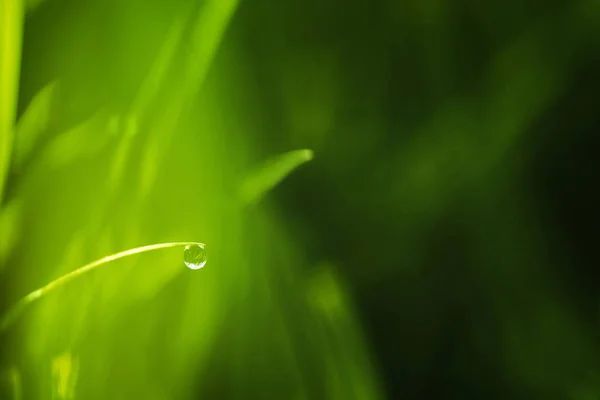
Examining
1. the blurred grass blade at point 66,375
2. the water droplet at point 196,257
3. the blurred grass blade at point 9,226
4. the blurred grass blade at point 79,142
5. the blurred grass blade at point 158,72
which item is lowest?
the blurred grass blade at point 66,375

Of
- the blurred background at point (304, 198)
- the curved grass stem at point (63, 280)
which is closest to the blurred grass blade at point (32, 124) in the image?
the blurred background at point (304, 198)

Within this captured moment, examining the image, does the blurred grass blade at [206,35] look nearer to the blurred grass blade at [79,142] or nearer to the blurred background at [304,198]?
the blurred background at [304,198]

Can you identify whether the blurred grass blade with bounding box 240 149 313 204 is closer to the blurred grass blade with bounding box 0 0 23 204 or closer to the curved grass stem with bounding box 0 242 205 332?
the curved grass stem with bounding box 0 242 205 332

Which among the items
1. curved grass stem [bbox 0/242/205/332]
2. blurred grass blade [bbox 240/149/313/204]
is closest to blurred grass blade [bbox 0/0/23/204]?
curved grass stem [bbox 0/242/205/332]

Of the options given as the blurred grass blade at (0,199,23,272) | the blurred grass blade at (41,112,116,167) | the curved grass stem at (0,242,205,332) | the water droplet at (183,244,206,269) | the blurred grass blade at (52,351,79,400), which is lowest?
the blurred grass blade at (52,351,79,400)

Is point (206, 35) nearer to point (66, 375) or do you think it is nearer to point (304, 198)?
point (304, 198)

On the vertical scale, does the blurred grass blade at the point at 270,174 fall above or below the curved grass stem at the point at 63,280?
above

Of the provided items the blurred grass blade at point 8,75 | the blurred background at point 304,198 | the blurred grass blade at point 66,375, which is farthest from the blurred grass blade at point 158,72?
the blurred grass blade at point 66,375
